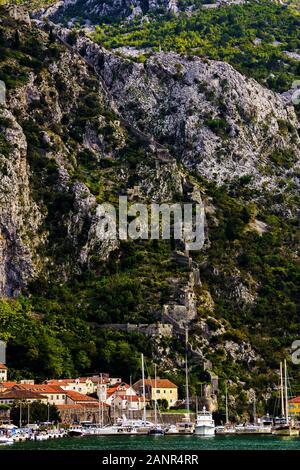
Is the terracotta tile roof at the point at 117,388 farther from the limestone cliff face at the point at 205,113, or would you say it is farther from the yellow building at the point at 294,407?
the limestone cliff face at the point at 205,113

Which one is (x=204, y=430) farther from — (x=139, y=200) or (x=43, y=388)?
(x=139, y=200)

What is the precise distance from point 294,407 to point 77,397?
26870 mm

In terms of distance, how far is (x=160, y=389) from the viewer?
130750 mm

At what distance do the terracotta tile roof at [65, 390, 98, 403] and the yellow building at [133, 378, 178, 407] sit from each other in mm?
5316

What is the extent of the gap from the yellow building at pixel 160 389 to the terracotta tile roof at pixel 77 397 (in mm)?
5316

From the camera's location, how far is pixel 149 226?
154 meters

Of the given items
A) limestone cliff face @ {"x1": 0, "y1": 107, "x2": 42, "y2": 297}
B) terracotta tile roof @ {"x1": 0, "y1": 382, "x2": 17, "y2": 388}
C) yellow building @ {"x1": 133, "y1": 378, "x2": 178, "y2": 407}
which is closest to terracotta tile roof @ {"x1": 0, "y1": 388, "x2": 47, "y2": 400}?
terracotta tile roof @ {"x1": 0, "y1": 382, "x2": 17, "y2": 388}

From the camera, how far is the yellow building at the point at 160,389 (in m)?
130

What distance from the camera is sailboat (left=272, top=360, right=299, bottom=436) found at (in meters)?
124

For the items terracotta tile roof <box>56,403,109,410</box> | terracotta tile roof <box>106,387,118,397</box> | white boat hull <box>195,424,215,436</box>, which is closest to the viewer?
white boat hull <box>195,424,215,436</box>

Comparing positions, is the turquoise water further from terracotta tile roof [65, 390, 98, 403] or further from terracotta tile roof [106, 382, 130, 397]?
terracotta tile roof [106, 382, 130, 397]
